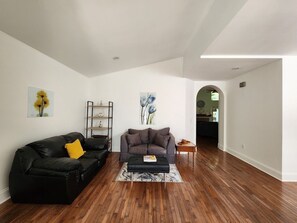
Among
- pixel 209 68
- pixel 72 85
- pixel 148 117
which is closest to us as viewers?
pixel 209 68

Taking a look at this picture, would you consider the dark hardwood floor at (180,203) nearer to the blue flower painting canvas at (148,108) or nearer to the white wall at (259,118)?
the white wall at (259,118)

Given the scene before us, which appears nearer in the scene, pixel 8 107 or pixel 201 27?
pixel 8 107

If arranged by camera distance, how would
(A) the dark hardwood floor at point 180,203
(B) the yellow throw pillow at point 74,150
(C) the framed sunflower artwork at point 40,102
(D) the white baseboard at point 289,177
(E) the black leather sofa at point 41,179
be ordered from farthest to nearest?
(D) the white baseboard at point 289,177 < (B) the yellow throw pillow at point 74,150 < (C) the framed sunflower artwork at point 40,102 < (E) the black leather sofa at point 41,179 < (A) the dark hardwood floor at point 180,203

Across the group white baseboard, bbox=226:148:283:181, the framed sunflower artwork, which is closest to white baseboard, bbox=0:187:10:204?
the framed sunflower artwork

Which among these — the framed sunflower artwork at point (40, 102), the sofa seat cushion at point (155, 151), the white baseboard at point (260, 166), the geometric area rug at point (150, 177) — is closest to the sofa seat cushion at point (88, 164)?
the geometric area rug at point (150, 177)

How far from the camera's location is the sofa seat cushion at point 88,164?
2700 mm

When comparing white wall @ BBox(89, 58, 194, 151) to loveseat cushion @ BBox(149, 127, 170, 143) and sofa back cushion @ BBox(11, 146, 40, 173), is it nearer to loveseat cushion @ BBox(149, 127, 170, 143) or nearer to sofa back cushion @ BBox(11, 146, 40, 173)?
loveseat cushion @ BBox(149, 127, 170, 143)

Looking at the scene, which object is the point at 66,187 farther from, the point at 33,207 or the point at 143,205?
the point at 143,205

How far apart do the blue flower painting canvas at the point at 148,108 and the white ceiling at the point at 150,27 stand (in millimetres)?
1726

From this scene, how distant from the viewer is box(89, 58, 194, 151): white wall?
208 inches

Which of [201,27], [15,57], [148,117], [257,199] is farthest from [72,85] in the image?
[257,199]

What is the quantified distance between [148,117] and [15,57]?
3.71 metres

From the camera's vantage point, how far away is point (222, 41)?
2520 millimetres

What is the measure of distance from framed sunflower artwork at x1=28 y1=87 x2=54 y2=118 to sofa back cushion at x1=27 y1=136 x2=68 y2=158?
1.92 ft
